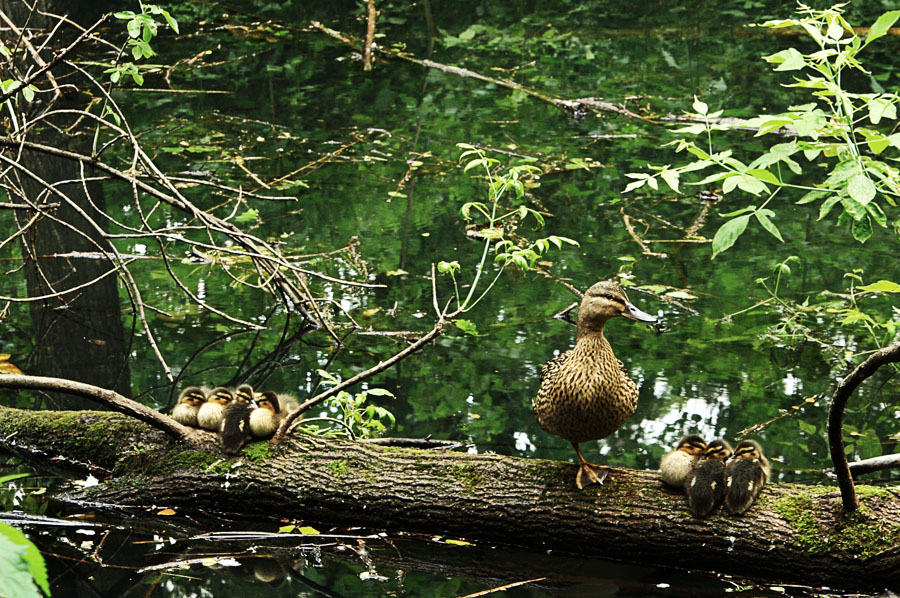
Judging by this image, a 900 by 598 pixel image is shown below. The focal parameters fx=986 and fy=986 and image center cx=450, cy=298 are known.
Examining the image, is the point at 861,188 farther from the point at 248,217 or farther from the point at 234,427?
the point at 248,217

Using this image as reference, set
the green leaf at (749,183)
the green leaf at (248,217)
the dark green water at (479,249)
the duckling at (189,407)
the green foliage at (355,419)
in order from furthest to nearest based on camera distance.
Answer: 1. the green leaf at (248,217)
2. the dark green water at (479,249)
3. the green foliage at (355,419)
4. the duckling at (189,407)
5. the green leaf at (749,183)

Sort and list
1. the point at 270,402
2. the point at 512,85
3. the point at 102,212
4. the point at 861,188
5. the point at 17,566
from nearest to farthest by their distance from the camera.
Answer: the point at 17,566, the point at 861,188, the point at 270,402, the point at 102,212, the point at 512,85

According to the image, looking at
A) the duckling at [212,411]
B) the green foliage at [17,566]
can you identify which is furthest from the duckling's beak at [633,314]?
the green foliage at [17,566]

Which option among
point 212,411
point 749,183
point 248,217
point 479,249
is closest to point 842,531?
point 749,183

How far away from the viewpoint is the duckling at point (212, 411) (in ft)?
14.1

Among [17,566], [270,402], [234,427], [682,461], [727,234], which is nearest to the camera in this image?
[17,566]

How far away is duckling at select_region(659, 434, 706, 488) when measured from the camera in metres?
3.72

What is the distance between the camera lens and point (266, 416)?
13.8ft

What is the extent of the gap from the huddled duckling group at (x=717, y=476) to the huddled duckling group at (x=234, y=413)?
5.47 ft

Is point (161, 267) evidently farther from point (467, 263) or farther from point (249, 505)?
point (249, 505)

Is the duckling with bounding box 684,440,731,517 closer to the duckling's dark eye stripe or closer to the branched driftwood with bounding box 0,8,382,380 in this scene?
the duckling's dark eye stripe

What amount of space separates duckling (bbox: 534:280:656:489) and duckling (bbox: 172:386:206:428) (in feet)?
5.09

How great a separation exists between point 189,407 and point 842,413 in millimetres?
2716

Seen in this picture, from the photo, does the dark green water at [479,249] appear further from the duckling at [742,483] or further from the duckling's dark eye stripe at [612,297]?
the duckling's dark eye stripe at [612,297]
